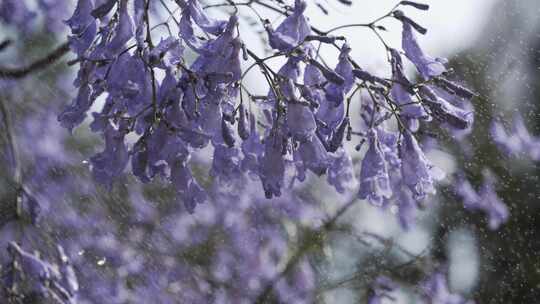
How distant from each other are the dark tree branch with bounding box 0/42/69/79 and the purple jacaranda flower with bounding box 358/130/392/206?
0.93 m

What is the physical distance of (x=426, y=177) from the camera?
0.98 metres

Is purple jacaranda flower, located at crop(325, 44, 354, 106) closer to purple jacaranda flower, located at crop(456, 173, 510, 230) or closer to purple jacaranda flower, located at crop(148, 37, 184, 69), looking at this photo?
purple jacaranda flower, located at crop(148, 37, 184, 69)

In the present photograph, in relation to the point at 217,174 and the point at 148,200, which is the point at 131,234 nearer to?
the point at 148,200

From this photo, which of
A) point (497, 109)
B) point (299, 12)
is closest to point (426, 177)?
point (299, 12)

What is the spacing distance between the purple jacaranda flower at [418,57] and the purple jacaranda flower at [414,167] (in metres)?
0.11

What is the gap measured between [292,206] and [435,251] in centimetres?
99

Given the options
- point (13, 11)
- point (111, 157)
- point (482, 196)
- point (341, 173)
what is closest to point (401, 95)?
point (341, 173)

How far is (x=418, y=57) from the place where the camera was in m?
0.96

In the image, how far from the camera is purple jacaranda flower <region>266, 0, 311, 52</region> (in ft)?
2.75

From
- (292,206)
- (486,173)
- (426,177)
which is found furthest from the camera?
(292,206)

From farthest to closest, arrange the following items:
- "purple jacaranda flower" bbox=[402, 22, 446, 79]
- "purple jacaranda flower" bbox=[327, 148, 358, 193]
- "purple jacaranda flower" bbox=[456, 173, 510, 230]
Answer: "purple jacaranda flower" bbox=[456, 173, 510, 230], "purple jacaranda flower" bbox=[327, 148, 358, 193], "purple jacaranda flower" bbox=[402, 22, 446, 79]

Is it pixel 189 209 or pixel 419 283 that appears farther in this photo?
pixel 419 283

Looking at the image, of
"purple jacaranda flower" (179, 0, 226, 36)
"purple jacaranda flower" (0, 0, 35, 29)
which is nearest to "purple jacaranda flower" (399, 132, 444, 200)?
"purple jacaranda flower" (179, 0, 226, 36)

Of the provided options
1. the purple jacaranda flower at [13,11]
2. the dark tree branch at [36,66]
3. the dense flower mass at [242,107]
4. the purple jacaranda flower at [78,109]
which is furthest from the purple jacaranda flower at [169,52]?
the purple jacaranda flower at [13,11]
